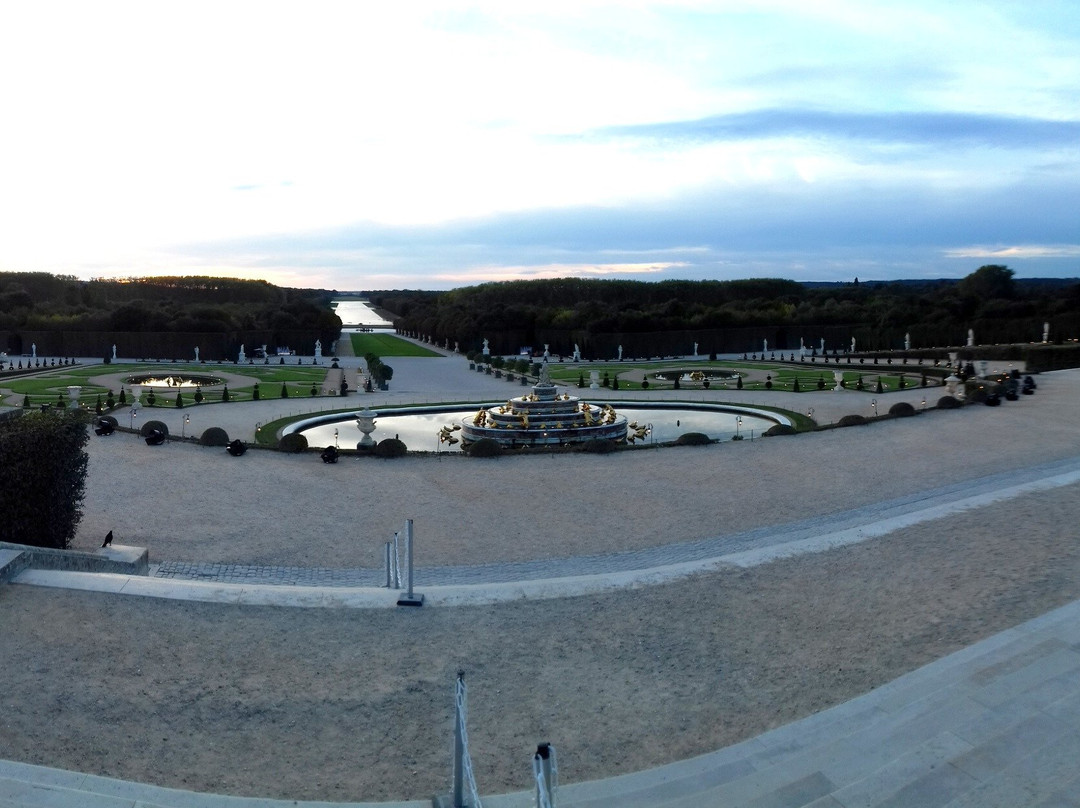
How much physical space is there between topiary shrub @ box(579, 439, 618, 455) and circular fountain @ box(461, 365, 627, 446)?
3.21 m

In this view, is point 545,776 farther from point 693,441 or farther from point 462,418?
point 462,418

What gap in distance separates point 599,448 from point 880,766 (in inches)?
493

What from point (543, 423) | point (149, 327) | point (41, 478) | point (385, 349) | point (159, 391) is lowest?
point (159, 391)

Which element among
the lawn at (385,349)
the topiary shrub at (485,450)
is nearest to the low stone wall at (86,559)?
the topiary shrub at (485,450)

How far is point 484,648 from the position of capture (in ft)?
23.3

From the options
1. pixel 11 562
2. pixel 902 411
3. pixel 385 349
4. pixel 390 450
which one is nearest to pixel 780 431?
pixel 902 411

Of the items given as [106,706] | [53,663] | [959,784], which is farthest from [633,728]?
[53,663]

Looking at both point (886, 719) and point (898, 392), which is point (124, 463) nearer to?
point (886, 719)

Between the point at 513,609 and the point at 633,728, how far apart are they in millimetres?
2428

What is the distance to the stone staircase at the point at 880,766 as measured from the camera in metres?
4.80

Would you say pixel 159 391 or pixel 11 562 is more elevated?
pixel 11 562

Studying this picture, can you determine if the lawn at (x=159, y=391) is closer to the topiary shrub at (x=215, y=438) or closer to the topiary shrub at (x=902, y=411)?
the topiary shrub at (x=215, y=438)

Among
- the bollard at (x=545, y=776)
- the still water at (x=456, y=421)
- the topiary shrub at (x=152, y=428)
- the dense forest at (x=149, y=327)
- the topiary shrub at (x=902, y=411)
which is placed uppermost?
the dense forest at (x=149, y=327)

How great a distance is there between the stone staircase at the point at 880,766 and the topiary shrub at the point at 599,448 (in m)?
11.5
